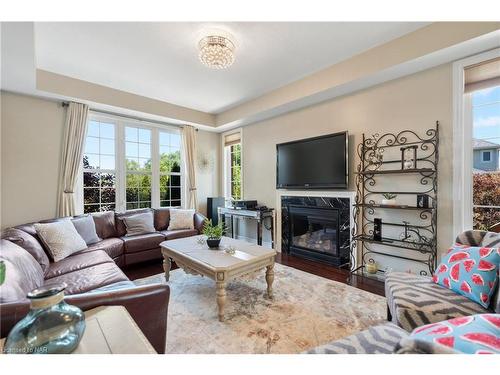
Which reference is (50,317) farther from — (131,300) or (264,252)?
(264,252)

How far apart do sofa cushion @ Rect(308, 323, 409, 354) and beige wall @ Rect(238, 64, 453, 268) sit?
193 cm

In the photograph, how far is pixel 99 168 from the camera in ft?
12.5

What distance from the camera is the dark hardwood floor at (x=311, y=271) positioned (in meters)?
2.62

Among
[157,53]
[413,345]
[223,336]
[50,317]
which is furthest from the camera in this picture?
[157,53]

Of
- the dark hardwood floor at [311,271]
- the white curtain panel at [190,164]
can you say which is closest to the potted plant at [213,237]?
the dark hardwood floor at [311,271]

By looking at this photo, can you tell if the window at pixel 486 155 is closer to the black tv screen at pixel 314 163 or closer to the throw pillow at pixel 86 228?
the black tv screen at pixel 314 163

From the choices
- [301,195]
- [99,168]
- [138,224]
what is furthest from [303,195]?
[99,168]

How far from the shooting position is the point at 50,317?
81 cm

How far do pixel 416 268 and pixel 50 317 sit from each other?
326 centimetres

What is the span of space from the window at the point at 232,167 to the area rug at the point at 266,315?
2.70 meters

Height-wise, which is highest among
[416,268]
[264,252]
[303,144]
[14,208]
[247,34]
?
[247,34]

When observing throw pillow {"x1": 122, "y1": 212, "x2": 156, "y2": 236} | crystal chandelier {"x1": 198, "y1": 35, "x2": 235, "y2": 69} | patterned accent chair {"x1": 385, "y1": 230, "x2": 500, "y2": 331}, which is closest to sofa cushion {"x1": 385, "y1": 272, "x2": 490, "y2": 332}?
patterned accent chair {"x1": 385, "y1": 230, "x2": 500, "y2": 331}
